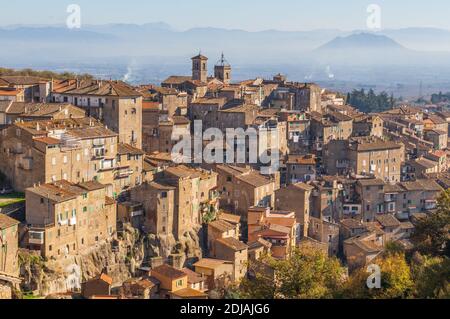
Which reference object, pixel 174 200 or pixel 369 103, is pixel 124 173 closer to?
pixel 174 200

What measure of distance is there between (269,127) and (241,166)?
320 cm

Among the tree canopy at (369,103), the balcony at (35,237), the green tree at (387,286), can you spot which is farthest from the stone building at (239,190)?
the tree canopy at (369,103)

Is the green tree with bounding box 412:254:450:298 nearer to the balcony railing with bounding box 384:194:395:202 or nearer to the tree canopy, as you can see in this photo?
the balcony railing with bounding box 384:194:395:202

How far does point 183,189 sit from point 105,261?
16.4 feet

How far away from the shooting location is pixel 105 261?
1221 inches

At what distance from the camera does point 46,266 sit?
91.3ft

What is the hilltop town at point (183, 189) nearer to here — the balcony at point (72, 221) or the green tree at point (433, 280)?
the balcony at point (72, 221)

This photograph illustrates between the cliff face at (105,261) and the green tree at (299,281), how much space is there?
7774mm

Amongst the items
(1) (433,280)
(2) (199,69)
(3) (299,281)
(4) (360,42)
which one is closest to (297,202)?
(3) (299,281)

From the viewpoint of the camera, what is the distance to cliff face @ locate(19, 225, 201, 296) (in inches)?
1077

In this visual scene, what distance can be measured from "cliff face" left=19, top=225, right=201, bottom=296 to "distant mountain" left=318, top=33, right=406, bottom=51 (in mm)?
134411

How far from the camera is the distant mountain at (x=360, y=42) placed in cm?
16462

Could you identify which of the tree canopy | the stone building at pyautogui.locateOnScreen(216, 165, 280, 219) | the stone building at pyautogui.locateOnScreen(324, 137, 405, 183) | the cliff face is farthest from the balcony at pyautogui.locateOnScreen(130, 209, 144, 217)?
the tree canopy
